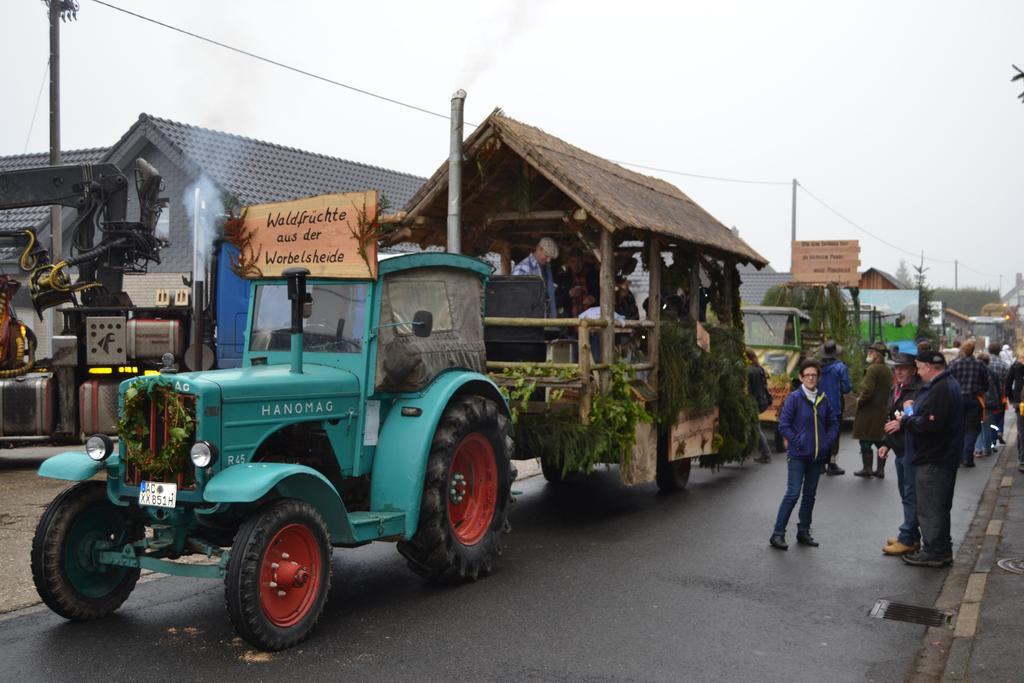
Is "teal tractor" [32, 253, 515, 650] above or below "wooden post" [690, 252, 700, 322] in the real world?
below

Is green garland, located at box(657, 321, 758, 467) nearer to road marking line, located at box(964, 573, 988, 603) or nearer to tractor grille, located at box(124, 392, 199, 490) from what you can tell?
road marking line, located at box(964, 573, 988, 603)

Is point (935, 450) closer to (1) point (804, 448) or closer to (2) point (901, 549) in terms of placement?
(2) point (901, 549)

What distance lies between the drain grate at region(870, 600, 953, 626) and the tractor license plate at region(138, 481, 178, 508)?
4.65 m

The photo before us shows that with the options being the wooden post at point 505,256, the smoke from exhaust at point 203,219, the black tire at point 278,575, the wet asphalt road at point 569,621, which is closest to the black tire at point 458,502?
the wet asphalt road at point 569,621

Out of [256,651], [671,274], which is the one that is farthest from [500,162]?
[256,651]

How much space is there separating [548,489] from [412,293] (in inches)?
203

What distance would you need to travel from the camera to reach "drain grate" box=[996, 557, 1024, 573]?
7848mm

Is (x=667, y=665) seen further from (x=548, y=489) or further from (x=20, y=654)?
(x=548, y=489)

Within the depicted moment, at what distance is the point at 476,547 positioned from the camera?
24.4ft

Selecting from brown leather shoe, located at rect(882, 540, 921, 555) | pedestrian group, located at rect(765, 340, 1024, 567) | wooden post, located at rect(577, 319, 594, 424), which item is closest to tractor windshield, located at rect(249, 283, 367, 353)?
wooden post, located at rect(577, 319, 594, 424)

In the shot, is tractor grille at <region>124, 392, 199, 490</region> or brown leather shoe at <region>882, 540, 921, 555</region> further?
brown leather shoe at <region>882, 540, 921, 555</region>

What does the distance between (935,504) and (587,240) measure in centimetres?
422

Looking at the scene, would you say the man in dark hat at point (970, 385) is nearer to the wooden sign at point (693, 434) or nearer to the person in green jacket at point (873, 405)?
the person in green jacket at point (873, 405)

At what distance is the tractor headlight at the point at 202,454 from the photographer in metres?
5.64
